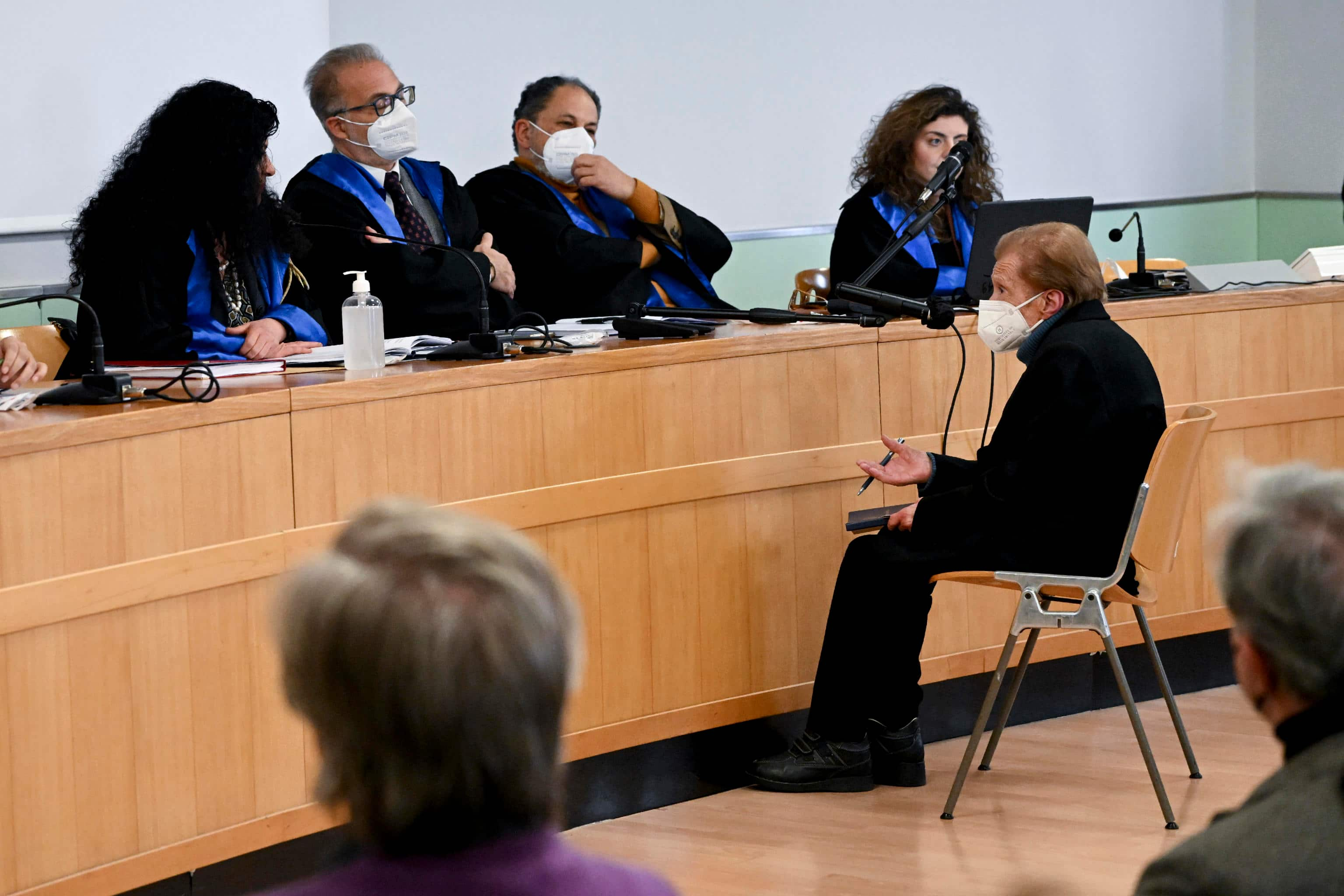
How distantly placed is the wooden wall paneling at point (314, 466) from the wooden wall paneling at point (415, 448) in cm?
11

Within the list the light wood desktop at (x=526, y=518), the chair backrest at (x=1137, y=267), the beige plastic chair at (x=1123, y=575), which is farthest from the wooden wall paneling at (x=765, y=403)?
the chair backrest at (x=1137, y=267)

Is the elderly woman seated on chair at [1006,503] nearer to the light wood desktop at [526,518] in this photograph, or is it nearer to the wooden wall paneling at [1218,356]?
the light wood desktop at [526,518]

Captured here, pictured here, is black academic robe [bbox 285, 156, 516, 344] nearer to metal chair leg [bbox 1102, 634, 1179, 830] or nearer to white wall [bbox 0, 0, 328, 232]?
white wall [bbox 0, 0, 328, 232]

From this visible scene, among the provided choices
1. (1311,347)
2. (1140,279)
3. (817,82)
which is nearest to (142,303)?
(1140,279)

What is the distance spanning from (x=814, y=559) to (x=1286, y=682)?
248 centimetres

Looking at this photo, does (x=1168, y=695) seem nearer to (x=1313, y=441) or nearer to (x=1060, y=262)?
(x=1060, y=262)

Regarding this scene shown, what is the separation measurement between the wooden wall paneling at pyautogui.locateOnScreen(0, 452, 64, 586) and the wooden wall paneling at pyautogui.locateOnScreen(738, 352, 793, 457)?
1.48 metres

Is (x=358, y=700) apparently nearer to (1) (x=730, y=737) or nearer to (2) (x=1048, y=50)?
(1) (x=730, y=737)

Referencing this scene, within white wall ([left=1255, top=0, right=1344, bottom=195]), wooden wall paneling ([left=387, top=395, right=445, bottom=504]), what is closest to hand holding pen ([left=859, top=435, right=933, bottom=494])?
wooden wall paneling ([left=387, top=395, right=445, bottom=504])

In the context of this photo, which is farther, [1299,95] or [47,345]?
[1299,95]

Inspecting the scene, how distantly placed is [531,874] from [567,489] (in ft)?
7.57

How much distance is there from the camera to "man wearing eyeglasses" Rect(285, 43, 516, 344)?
399 centimetres

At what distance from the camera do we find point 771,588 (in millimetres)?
3645

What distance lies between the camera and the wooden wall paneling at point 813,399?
363 cm
